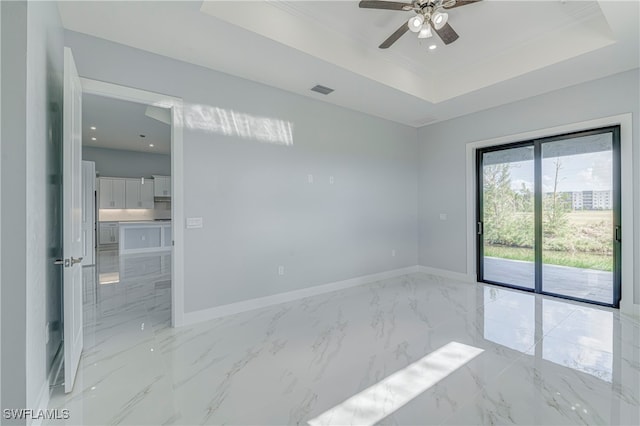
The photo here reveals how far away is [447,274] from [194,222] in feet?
14.8

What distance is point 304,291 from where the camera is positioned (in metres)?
4.37

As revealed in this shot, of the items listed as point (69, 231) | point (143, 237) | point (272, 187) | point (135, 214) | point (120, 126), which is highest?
point (120, 126)

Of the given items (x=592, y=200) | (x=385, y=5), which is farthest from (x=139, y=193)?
(x=592, y=200)

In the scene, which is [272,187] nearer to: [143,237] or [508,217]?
[508,217]

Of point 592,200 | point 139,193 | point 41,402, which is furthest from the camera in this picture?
point 139,193

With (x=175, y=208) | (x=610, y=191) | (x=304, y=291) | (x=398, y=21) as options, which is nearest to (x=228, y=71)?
(x=175, y=208)

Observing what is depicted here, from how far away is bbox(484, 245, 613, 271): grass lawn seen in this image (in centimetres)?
400

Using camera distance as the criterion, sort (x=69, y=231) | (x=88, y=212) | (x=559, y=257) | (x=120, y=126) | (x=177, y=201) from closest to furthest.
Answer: (x=69, y=231)
(x=177, y=201)
(x=559, y=257)
(x=88, y=212)
(x=120, y=126)

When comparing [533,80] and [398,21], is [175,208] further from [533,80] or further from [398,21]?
[533,80]

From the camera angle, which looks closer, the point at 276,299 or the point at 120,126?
the point at 276,299

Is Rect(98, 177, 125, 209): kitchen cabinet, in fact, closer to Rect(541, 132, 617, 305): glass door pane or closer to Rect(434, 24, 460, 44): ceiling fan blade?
Rect(434, 24, 460, 44): ceiling fan blade

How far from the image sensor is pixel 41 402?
1856 mm

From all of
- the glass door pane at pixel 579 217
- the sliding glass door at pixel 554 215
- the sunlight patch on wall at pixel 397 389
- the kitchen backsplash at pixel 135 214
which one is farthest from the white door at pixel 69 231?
the kitchen backsplash at pixel 135 214

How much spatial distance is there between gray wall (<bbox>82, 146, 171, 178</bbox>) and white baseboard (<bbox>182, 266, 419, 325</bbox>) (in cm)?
830
